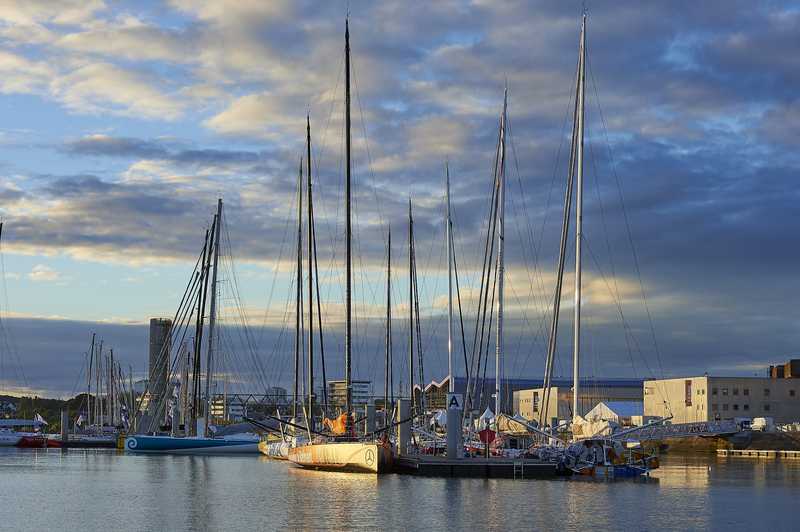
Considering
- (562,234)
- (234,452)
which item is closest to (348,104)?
(562,234)

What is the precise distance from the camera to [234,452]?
352 feet

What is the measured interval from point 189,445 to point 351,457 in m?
41.0

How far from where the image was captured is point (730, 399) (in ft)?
509

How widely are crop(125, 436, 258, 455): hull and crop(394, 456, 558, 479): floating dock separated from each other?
3999cm

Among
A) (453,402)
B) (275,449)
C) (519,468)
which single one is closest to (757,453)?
(275,449)

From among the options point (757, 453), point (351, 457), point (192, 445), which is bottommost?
point (757, 453)

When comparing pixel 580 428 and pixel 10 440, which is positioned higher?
pixel 580 428

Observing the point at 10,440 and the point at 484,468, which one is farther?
the point at 10,440

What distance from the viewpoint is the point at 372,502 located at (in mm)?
50156

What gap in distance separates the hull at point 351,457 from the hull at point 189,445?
34730mm

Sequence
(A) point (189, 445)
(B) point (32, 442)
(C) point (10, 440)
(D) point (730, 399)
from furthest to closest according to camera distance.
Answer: (D) point (730, 399), (C) point (10, 440), (B) point (32, 442), (A) point (189, 445)

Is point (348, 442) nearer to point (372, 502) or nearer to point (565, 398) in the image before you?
point (372, 502)

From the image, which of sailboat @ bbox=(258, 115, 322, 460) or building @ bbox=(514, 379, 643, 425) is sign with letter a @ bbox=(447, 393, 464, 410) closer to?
sailboat @ bbox=(258, 115, 322, 460)

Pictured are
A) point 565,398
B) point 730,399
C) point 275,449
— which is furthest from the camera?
point 565,398
